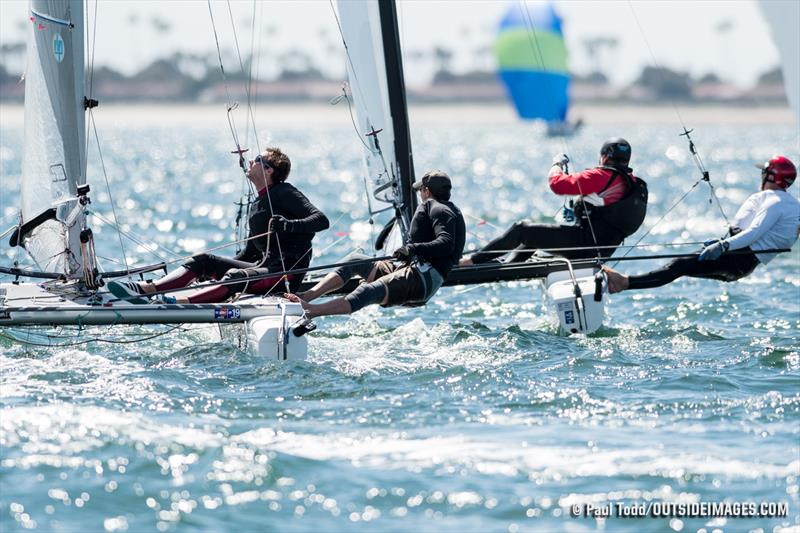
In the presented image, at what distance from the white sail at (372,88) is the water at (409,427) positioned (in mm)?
1111

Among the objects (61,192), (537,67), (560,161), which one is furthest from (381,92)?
(537,67)

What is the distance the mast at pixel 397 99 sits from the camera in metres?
9.51

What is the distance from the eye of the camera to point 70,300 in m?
7.46

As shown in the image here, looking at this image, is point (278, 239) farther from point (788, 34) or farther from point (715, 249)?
point (788, 34)

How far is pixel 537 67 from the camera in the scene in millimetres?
16109

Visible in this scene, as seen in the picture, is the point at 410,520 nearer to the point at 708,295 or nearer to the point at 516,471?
the point at 516,471

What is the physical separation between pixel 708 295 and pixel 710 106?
11194 centimetres

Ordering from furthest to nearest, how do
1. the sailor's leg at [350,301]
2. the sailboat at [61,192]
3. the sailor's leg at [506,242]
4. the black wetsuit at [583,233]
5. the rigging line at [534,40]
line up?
1. the rigging line at [534,40]
2. the sailor's leg at [506,242]
3. the black wetsuit at [583,233]
4. the sailor's leg at [350,301]
5. the sailboat at [61,192]

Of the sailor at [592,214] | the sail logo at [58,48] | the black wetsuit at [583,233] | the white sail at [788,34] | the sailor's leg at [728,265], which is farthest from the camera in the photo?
the black wetsuit at [583,233]

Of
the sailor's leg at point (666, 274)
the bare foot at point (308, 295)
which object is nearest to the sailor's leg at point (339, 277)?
the bare foot at point (308, 295)

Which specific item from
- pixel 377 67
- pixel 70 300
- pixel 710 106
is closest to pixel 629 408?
→ pixel 70 300

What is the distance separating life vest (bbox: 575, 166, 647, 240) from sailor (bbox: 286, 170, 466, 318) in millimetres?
1450

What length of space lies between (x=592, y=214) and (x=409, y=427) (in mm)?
3574

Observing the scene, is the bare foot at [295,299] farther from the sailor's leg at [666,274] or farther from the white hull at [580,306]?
the sailor's leg at [666,274]
